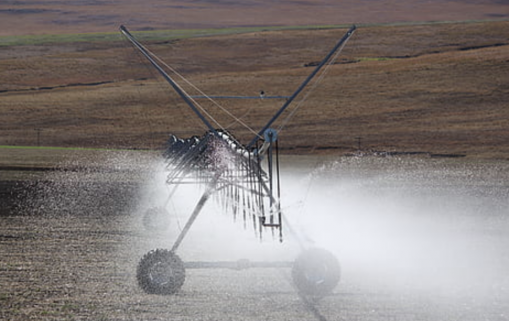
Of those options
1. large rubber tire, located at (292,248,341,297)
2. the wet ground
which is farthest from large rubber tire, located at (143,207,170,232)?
large rubber tire, located at (292,248,341,297)

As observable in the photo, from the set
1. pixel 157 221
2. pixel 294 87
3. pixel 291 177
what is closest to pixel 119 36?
pixel 294 87

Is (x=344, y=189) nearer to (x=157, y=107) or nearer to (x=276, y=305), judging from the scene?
(x=276, y=305)

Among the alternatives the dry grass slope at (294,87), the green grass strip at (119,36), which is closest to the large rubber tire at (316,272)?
the dry grass slope at (294,87)

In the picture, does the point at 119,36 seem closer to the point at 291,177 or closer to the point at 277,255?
the point at 291,177

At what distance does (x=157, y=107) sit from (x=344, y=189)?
47.9 metres

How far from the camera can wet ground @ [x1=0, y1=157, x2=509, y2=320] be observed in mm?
12844

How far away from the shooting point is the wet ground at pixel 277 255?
12.8 m

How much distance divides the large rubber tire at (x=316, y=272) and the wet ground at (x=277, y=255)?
0.95 feet

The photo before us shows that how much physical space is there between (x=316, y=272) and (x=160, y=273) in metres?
2.70

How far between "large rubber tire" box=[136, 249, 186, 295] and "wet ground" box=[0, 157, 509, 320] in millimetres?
233

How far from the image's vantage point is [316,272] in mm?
13102

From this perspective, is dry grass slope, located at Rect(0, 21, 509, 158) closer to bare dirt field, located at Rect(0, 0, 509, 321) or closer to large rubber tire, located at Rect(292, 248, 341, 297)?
bare dirt field, located at Rect(0, 0, 509, 321)

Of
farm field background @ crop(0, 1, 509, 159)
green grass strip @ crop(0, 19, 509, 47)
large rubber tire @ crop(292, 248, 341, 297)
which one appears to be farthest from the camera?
green grass strip @ crop(0, 19, 509, 47)

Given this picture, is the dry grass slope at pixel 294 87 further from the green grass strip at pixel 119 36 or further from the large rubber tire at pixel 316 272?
the large rubber tire at pixel 316 272
